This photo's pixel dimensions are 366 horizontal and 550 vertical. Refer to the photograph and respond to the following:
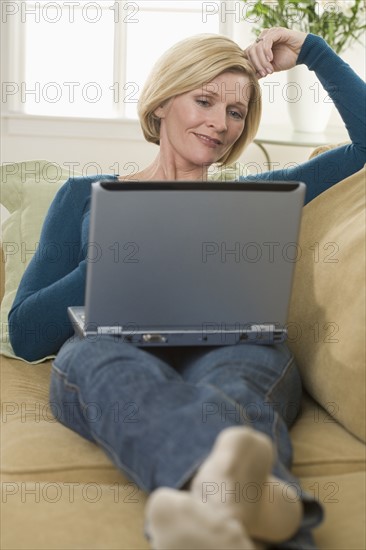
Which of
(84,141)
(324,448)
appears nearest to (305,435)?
(324,448)

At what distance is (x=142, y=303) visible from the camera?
132cm

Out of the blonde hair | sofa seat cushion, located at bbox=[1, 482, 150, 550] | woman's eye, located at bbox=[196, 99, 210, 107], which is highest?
the blonde hair

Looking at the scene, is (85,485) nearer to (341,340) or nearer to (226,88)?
(341,340)

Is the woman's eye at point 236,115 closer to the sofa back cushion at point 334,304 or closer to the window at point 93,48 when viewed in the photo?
the sofa back cushion at point 334,304

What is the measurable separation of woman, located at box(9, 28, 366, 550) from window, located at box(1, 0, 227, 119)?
2.05 meters

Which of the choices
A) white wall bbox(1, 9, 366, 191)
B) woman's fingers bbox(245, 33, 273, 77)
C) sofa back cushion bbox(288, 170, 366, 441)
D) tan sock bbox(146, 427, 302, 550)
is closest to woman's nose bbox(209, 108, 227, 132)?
woman's fingers bbox(245, 33, 273, 77)

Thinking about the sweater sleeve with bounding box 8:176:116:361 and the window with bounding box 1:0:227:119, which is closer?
the sweater sleeve with bounding box 8:176:116:361

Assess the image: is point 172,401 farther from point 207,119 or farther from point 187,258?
point 207,119

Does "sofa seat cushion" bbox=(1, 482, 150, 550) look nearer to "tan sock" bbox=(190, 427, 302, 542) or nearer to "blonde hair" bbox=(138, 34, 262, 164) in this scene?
"tan sock" bbox=(190, 427, 302, 542)

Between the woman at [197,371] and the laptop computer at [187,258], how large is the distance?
52 millimetres

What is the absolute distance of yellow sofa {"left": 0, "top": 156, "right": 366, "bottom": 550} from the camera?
1.12 metres

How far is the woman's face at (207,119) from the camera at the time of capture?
184 centimetres

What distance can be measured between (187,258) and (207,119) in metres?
0.62

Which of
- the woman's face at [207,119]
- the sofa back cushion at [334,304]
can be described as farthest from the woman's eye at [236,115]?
the sofa back cushion at [334,304]
